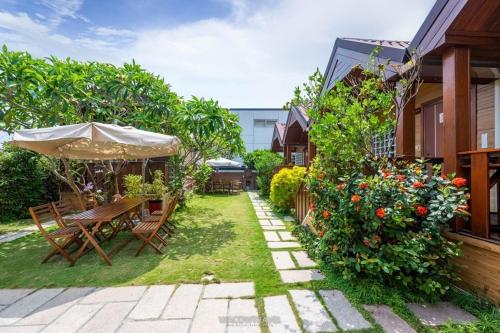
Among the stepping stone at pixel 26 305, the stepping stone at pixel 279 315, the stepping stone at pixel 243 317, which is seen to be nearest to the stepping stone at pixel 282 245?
the stepping stone at pixel 279 315

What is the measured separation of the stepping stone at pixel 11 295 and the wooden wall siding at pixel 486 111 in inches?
307

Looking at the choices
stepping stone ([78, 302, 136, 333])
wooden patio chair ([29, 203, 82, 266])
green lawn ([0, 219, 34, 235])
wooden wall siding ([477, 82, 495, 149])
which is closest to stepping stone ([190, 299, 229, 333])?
stepping stone ([78, 302, 136, 333])

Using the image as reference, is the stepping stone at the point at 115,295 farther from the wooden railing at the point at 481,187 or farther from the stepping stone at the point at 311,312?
the wooden railing at the point at 481,187

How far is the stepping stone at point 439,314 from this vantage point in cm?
237

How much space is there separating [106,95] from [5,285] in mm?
4285

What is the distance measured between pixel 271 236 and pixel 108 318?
3.46 m

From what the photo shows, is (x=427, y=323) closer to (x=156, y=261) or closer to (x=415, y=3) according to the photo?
(x=156, y=261)

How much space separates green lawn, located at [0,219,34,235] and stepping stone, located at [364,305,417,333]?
25.6 feet

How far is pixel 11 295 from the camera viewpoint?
2924mm

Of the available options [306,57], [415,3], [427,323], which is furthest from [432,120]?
[427,323]

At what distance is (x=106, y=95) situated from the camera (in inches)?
235

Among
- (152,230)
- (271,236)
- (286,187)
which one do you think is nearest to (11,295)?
(152,230)

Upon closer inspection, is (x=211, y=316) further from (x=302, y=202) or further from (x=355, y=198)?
(x=302, y=202)

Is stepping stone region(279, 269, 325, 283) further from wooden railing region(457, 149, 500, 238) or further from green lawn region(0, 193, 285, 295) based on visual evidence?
Result: wooden railing region(457, 149, 500, 238)
